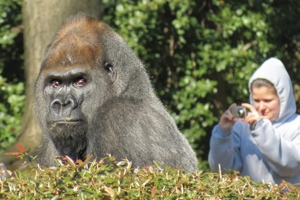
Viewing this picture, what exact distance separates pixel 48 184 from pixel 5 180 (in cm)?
24

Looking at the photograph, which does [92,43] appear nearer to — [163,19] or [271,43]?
[163,19]

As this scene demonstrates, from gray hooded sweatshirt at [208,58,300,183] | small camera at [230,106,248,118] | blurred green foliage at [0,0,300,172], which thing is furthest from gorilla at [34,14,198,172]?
blurred green foliage at [0,0,300,172]

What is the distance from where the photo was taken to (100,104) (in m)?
5.77

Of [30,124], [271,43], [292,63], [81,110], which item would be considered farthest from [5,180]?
[292,63]

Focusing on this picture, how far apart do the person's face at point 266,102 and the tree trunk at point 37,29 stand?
2.18 meters

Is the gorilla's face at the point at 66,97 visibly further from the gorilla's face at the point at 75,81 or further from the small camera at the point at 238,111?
the small camera at the point at 238,111

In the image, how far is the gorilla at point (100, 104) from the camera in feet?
18.2

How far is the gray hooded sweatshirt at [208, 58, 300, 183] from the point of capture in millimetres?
5984

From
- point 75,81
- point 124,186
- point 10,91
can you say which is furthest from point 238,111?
point 10,91

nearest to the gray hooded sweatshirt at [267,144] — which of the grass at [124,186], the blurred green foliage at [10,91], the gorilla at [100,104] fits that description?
the gorilla at [100,104]

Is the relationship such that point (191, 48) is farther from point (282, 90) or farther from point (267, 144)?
point (267, 144)

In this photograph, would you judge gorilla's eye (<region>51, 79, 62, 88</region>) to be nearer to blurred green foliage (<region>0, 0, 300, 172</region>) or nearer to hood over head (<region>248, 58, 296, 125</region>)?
hood over head (<region>248, 58, 296, 125</region>)

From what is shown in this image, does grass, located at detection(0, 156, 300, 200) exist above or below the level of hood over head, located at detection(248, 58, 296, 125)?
below

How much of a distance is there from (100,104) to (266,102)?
4.52ft
